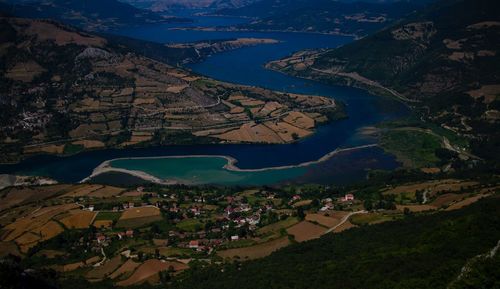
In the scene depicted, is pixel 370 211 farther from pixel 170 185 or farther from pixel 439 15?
pixel 439 15

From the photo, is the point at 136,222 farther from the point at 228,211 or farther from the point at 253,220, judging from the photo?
the point at 253,220

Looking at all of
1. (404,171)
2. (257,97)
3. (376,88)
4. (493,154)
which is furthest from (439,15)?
(404,171)

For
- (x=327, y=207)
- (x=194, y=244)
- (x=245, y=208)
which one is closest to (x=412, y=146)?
(x=327, y=207)

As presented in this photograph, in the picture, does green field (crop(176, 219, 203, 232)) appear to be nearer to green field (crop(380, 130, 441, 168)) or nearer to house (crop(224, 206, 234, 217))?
house (crop(224, 206, 234, 217))

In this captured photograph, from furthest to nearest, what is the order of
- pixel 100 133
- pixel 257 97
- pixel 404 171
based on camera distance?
pixel 257 97, pixel 100 133, pixel 404 171

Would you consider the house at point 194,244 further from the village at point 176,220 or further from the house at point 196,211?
the house at point 196,211

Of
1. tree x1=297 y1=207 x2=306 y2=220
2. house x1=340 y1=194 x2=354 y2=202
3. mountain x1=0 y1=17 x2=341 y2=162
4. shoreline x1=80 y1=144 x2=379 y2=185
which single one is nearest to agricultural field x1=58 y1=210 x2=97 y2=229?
shoreline x1=80 y1=144 x2=379 y2=185
